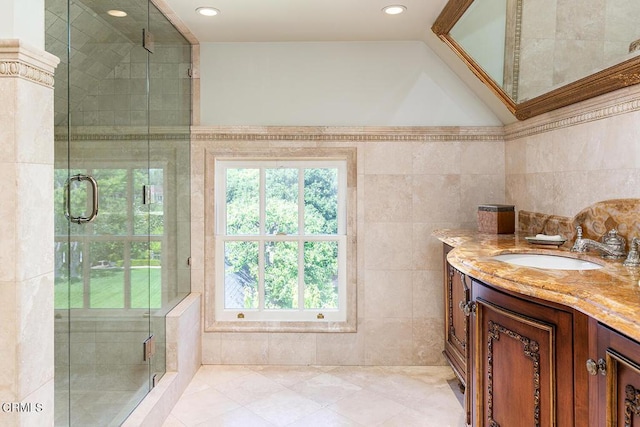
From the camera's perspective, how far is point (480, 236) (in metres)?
2.29

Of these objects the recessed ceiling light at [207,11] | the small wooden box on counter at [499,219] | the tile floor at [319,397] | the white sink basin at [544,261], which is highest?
the recessed ceiling light at [207,11]

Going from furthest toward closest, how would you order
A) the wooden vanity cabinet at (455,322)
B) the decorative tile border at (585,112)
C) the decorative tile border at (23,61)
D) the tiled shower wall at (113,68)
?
the wooden vanity cabinet at (455,322), the decorative tile border at (585,112), the tiled shower wall at (113,68), the decorative tile border at (23,61)

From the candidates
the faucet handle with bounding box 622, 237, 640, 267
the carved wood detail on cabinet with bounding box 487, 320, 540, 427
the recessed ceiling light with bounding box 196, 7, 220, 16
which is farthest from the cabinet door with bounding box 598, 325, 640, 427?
the recessed ceiling light with bounding box 196, 7, 220, 16

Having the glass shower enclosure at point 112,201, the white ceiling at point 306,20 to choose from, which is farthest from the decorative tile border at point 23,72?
the white ceiling at point 306,20

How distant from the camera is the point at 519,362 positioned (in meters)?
1.37

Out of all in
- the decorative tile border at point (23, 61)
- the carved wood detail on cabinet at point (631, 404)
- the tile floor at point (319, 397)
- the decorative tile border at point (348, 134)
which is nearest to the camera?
the carved wood detail on cabinet at point (631, 404)

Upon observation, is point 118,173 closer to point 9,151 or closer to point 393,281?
point 9,151

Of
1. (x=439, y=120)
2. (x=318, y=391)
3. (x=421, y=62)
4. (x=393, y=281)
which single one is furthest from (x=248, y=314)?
(x=421, y=62)

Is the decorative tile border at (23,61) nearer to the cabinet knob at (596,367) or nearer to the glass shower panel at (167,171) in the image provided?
the glass shower panel at (167,171)

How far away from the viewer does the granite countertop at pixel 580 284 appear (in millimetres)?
945

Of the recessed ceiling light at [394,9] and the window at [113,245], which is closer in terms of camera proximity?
the window at [113,245]

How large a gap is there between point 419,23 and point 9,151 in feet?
7.64

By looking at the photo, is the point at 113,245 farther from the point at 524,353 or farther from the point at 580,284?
the point at 580,284

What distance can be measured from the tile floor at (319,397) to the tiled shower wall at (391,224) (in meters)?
0.12
